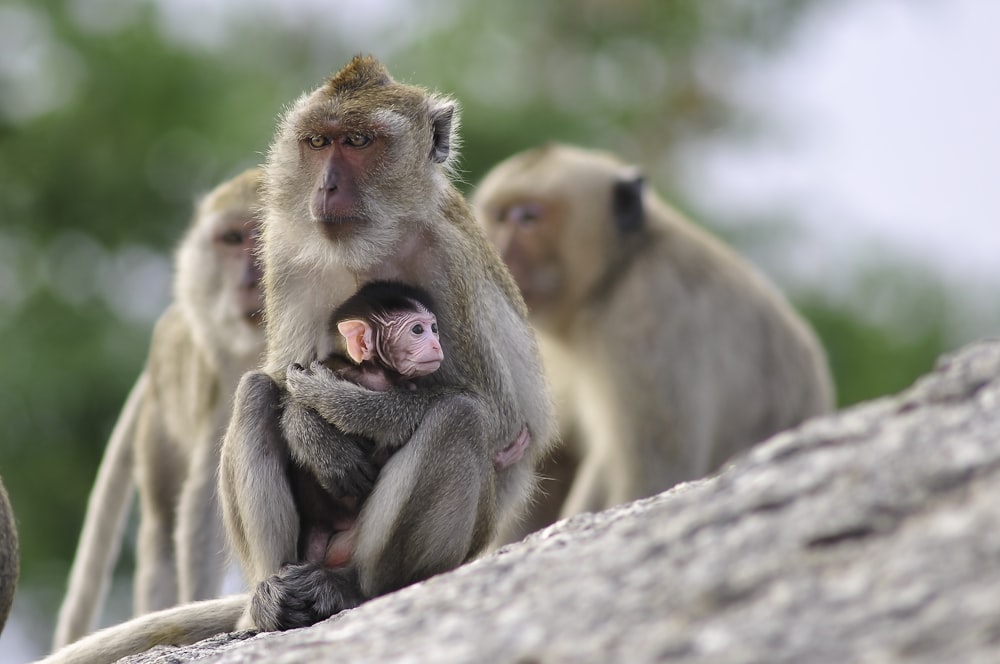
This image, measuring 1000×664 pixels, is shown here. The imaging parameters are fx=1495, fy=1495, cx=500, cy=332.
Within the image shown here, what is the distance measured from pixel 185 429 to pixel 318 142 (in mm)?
2934

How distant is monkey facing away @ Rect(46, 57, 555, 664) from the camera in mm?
4484

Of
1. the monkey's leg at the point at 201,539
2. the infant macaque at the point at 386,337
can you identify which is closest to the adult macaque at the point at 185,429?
the monkey's leg at the point at 201,539

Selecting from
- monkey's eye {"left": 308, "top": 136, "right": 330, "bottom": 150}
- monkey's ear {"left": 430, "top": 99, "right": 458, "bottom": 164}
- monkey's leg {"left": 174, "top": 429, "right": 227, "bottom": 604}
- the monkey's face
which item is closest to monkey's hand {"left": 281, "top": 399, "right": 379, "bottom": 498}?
monkey's eye {"left": 308, "top": 136, "right": 330, "bottom": 150}

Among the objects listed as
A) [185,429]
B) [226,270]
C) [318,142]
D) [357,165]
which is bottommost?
[185,429]

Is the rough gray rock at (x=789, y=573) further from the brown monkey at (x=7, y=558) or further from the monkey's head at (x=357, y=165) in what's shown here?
the monkey's head at (x=357, y=165)

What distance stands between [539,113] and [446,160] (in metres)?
16.2

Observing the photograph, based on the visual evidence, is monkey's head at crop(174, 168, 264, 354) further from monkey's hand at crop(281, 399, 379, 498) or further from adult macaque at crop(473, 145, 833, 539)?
monkey's hand at crop(281, 399, 379, 498)

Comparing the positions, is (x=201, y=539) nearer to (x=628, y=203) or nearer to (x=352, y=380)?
(x=352, y=380)

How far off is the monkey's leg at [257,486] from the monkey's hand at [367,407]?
149 mm

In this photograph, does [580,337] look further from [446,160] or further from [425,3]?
[425,3]

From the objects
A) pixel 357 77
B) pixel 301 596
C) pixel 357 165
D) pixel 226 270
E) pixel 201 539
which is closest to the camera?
pixel 301 596

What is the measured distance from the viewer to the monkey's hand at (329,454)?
4.57 m

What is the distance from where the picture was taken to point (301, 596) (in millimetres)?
4422


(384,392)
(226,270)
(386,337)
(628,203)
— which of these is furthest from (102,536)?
(628,203)
